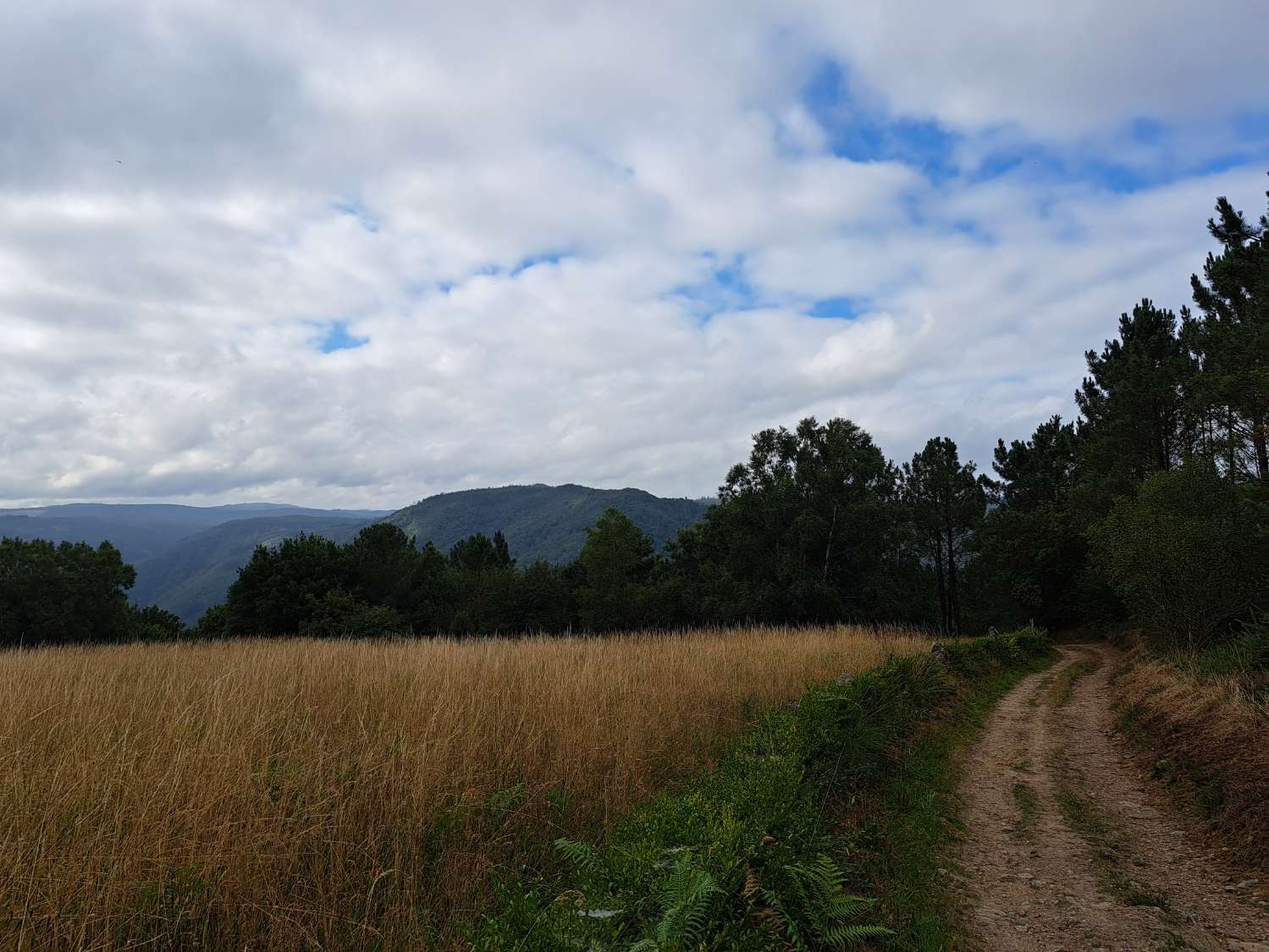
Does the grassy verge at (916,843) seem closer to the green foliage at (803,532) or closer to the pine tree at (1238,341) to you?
the pine tree at (1238,341)

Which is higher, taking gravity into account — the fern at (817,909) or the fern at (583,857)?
the fern at (583,857)

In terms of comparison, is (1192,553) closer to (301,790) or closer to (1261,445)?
(1261,445)

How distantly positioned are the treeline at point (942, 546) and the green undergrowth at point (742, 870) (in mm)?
14838

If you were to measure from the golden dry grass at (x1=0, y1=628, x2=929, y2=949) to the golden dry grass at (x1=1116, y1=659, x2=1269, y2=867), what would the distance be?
4.68m

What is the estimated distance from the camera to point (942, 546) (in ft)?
140

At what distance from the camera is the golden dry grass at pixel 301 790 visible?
2918 millimetres

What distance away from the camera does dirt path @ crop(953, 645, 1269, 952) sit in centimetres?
401


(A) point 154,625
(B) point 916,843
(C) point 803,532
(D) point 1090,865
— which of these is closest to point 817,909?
(B) point 916,843

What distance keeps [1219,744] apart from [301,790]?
960 cm

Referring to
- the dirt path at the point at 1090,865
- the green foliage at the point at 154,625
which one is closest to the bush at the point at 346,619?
the green foliage at the point at 154,625

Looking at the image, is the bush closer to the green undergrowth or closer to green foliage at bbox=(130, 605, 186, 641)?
green foliage at bbox=(130, 605, 186, 641)

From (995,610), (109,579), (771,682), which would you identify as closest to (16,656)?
(771,682)

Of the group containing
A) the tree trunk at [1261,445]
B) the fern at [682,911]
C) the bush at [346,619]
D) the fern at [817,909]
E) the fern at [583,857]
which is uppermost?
the tree trunk at [1261,445]

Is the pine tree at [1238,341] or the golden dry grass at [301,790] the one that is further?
the pine tree at [1238,341]
